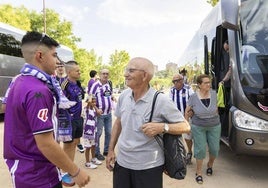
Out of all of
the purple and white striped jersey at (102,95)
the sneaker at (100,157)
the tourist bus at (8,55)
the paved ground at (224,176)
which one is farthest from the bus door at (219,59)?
the tourist bus at (8,55)

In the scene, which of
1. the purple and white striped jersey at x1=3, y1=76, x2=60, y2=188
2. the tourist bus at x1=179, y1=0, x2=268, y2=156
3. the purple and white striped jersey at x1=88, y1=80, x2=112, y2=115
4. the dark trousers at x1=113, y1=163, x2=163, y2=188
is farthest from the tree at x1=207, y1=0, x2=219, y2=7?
the purple and white striped jersey at x1=3, y1=76, x2=60, y2=188

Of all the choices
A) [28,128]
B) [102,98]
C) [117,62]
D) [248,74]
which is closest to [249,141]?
[248,74]

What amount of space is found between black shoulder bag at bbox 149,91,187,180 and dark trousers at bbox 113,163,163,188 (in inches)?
4.8

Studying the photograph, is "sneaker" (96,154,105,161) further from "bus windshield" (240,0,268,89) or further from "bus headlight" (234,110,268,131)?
"bus windshield" (240,0,268,89)

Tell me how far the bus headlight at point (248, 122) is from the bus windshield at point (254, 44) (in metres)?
0.49

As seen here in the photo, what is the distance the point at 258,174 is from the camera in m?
5.64

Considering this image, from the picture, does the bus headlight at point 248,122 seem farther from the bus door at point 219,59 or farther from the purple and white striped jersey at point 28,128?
the purple and white striped jersey at point 28,128

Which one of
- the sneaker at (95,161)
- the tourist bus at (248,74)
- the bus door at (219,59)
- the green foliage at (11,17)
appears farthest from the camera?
the green foliage at (11,17)

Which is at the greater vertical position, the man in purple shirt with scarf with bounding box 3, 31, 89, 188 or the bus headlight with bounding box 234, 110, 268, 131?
the man in purple shirt with scarf with bounding box 3, 31, 89, 188

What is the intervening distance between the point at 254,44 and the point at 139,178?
3.63m

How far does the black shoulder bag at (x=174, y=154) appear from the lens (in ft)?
8.96

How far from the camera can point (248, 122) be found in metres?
5.07

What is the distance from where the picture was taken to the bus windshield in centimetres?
517

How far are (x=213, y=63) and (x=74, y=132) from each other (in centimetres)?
351
